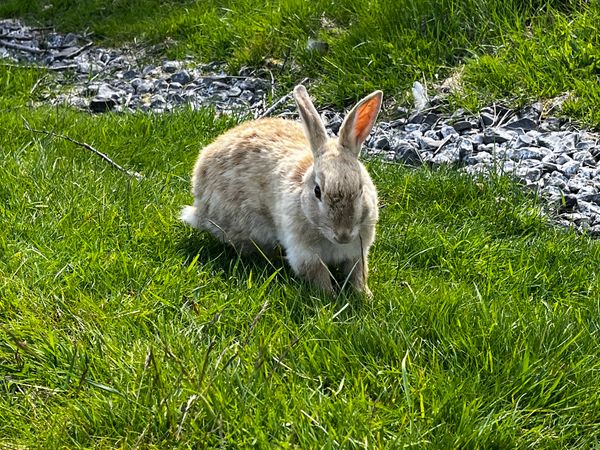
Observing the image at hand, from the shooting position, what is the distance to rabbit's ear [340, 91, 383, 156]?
417cm

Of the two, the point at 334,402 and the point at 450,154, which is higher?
the point at 334,402

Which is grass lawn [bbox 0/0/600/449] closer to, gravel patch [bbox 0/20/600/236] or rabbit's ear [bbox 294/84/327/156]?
gravel patch [bbox 0/20/600/236]

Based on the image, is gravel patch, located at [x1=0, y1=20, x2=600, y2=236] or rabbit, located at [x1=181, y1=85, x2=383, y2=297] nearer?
rabbit, located at [x1=181, y1=85, x2=383, y2=297]

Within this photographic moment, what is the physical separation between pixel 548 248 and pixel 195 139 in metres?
3.13

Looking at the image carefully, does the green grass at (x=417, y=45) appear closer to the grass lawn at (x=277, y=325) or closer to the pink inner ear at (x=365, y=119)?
the grass lawn at (x=277, y=325)

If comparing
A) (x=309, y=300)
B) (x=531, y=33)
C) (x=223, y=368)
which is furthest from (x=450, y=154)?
(x=223, y=368)

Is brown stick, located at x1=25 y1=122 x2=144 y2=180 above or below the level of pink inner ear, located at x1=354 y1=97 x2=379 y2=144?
below

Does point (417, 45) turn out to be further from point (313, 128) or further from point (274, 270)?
point (274, 270)

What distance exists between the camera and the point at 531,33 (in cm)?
686

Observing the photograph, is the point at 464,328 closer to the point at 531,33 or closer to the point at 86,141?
the point at 86,141

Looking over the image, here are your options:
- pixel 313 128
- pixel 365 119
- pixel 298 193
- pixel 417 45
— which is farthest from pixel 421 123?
pixel 298 193

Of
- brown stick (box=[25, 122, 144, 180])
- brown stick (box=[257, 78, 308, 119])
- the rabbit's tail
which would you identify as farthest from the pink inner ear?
brown stick (box=[257, 78, 308, 119])

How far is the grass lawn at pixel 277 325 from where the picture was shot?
283cm

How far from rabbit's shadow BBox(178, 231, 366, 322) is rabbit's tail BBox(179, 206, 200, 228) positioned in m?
0.06
